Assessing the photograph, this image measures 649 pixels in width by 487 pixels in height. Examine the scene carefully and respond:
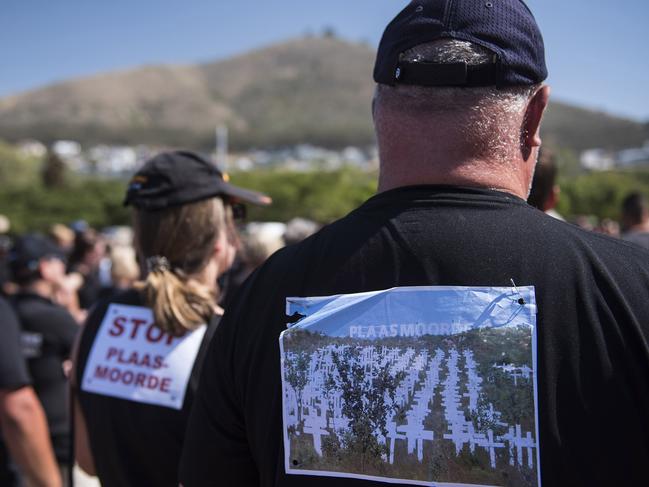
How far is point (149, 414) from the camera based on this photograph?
196cm

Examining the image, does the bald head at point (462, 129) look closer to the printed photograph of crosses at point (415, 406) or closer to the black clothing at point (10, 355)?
the printed photograph of crosses at point (415, 406)

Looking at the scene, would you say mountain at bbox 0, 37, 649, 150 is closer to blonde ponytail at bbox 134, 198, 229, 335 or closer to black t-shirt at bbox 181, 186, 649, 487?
blonde ponytail at bbox 134, 198, 229, 335

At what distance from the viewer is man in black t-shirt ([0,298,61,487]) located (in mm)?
2961

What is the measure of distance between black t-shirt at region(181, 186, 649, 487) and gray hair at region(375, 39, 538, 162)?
109 mm

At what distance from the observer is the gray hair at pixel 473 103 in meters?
1.19

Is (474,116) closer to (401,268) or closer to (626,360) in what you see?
(401,268)

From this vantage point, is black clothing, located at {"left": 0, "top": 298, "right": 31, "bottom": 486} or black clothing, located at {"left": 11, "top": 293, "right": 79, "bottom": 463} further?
black clothing, located at {"left": 11, "top": 293, "right": 79, "bottom": 463}

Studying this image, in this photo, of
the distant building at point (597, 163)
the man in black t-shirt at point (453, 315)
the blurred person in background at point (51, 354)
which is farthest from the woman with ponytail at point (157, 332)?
the distant building at point (597, 163)

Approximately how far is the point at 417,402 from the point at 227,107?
177885 mm

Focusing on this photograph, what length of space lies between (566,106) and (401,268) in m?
168

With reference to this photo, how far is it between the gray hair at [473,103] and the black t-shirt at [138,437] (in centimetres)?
109

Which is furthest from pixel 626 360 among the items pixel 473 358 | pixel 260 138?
pixel 260 138

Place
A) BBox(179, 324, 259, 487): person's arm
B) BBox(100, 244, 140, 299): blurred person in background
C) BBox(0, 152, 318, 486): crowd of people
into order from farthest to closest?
BBox(100, 244, 140, 299): blurred person in background, BBox(0, 152, 318, 486): crowd of people, BBox(179, 324, 259, 487): person's arm

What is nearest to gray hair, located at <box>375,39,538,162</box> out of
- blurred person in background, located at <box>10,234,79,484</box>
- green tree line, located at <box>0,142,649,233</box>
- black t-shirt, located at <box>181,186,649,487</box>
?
black t-shirt, located at <box>181,186,649,487</box>
